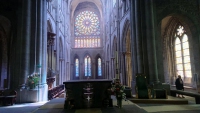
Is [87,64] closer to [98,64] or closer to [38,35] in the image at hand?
[98,64]

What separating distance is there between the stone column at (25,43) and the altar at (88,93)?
5.32 meters

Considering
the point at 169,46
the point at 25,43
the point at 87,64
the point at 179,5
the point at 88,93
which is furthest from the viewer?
the point at 87,64

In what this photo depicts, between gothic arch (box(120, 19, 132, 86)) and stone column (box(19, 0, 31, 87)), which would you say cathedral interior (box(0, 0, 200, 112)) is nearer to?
stone column (box(19, 0, 31, 87))

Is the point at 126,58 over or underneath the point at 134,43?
underneath

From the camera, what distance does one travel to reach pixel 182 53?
15.7 m

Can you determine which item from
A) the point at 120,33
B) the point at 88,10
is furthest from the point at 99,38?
the point at 120,33

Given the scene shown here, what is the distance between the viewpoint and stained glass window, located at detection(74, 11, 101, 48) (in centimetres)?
3941

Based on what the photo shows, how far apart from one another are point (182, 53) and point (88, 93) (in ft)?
40.3

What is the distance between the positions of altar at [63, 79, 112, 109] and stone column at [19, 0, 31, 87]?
5.32 meters

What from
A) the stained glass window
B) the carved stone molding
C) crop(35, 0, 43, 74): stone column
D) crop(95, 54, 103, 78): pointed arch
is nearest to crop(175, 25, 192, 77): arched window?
the carved stone molding

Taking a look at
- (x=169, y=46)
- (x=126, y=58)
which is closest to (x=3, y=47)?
(x=126, y=58)

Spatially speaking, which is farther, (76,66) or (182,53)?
(76,66)

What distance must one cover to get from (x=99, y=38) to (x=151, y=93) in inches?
1212

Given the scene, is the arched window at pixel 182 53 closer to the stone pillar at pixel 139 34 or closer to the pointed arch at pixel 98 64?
the stone pillar at pixel 139 34
